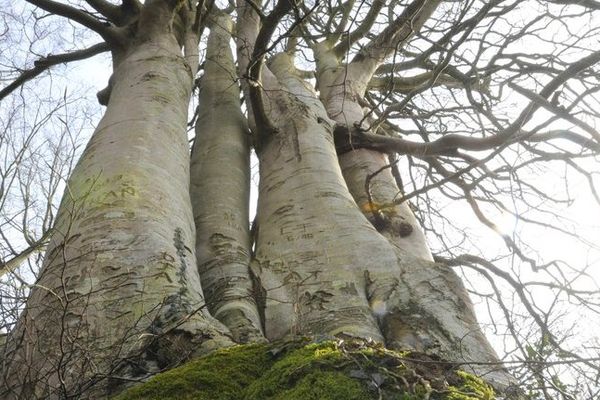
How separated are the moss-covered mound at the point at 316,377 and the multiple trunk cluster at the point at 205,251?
5.3 inches

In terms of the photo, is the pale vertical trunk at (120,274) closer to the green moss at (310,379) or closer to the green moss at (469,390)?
the green moss at (310,379)

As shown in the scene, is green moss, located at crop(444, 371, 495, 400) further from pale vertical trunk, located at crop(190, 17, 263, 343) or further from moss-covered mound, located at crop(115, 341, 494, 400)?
pale vertical trunk, located at crop(190, 17, 263, 343)

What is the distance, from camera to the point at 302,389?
118 cm

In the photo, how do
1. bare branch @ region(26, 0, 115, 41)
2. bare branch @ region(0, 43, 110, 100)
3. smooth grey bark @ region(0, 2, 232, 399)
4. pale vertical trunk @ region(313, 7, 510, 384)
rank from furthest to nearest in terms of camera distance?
bare branch @ region(0, 43, 110, 100), bare branch @ region(26, 0, 115, 41), pale vertical trunk @ region(313, 7, 510, 384), smooth grey bark @ region(0, 2, 232, 399)

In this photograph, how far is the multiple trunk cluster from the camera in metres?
1.58

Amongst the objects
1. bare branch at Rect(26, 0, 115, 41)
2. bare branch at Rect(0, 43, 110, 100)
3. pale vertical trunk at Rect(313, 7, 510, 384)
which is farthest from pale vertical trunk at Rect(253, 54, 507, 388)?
bare branch at Rect(0, 43, 110, 100)

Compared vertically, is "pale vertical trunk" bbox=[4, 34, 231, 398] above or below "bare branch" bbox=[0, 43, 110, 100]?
below

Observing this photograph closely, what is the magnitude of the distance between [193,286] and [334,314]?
1.72 ft

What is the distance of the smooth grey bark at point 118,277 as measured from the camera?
146cm

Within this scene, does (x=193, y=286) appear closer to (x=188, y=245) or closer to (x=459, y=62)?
(x=188, y=245)

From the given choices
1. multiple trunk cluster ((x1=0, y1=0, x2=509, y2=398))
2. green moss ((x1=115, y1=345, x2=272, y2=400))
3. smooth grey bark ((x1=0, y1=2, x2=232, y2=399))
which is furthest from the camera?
multiple trunk cluster ((x1=0, y1=0, x2=509, y2=398))

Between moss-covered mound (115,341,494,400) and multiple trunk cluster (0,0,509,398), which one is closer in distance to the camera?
moss-covered mound (115,341,494,400)

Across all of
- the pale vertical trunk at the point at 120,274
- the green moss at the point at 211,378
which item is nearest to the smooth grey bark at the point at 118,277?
the pale vertical trunk at the point at 120,274

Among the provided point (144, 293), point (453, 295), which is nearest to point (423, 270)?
point (453, 295)
